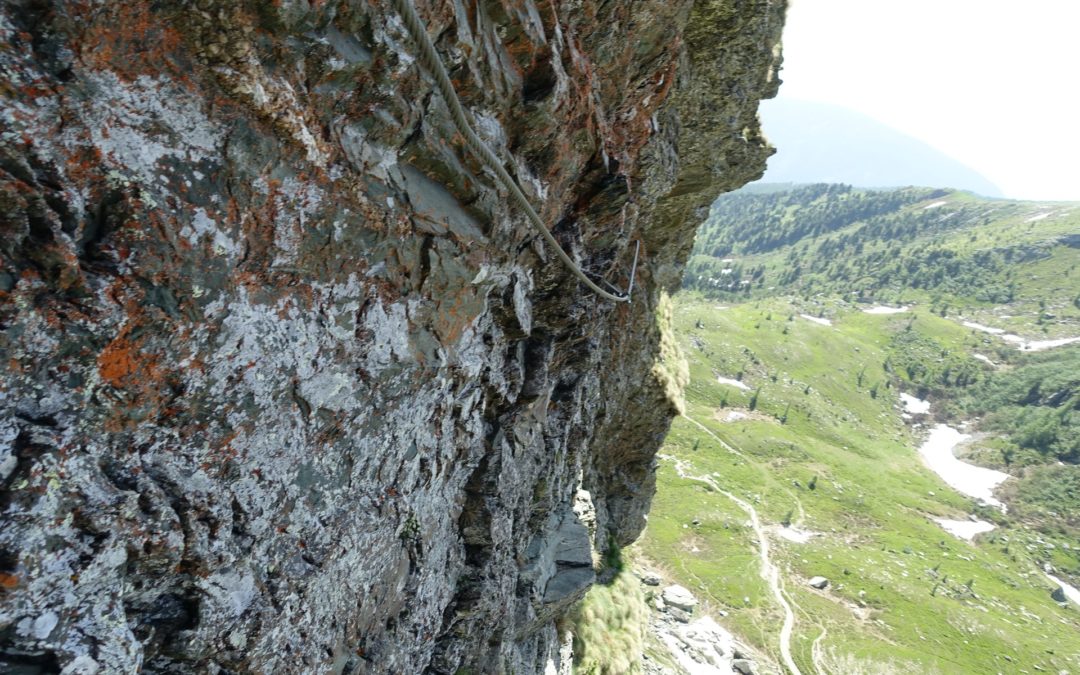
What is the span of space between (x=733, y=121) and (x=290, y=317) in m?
19.4

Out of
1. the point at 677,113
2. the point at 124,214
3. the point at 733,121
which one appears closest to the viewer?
the point at 124,214

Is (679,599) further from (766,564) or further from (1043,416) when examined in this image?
(1043,416)

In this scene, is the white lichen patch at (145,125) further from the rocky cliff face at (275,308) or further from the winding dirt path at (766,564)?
the winding dirt path at (766,564)

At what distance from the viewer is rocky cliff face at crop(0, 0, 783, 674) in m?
5.02

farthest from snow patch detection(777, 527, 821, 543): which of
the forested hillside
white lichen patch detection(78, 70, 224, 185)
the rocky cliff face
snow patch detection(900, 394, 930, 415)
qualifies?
snow patch detection(900, 394, 930, 415)

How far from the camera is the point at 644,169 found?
16000 mm

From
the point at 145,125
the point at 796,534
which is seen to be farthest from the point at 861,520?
the point at 145,125

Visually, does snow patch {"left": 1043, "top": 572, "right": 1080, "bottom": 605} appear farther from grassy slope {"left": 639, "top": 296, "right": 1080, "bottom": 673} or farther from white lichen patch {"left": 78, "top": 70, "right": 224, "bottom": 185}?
white lichen patch {"left": 78, "top": 70, "right": 224, "bottom": 185}

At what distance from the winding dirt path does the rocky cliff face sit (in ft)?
232

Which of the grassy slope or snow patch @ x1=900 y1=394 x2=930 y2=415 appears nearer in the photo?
the grassy slope

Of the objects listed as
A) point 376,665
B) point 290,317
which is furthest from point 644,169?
point 376,665

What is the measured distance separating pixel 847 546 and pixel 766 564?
3037 centimetres

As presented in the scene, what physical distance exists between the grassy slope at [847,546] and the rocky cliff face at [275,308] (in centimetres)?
7449

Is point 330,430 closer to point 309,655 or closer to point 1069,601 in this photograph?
point 309,655
